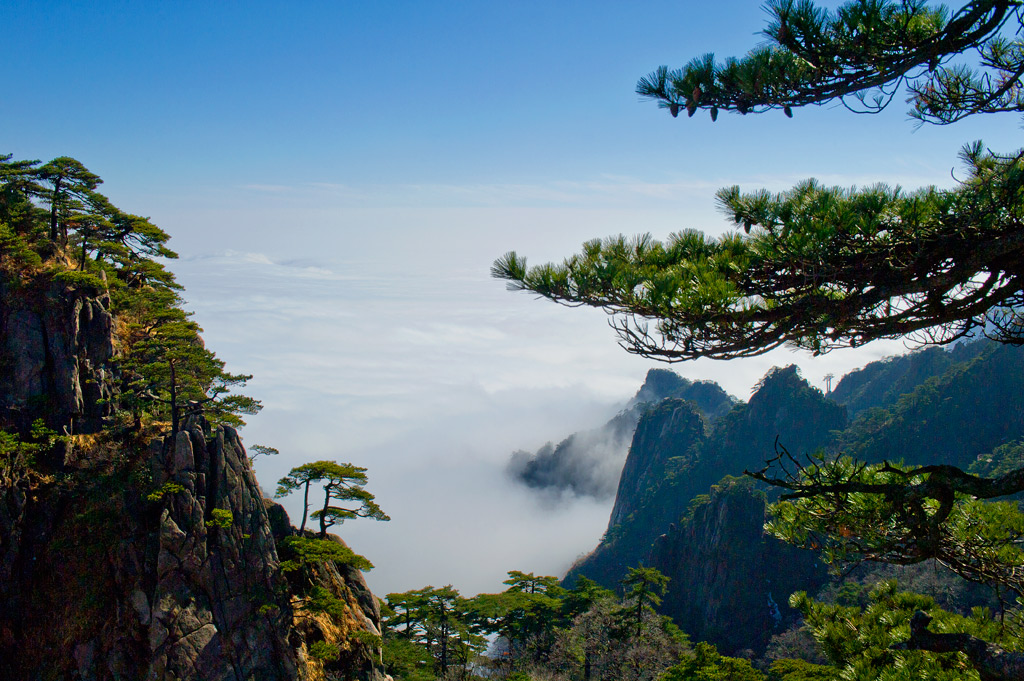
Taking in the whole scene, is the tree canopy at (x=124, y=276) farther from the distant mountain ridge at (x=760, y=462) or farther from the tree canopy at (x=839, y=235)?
the distant mountain ridge at (x=760, y=462)

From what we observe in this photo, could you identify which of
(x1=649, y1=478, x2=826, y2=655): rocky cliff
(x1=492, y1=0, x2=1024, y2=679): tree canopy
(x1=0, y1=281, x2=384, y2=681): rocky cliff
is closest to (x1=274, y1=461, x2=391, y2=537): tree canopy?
(x1=0, y1=281, x2=384, y2=681): rocky cliff

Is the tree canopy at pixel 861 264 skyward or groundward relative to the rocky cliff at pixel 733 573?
skyward

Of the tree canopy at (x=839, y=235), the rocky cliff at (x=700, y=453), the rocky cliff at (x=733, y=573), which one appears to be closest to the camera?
the tree canopy at (x=839, y=235)

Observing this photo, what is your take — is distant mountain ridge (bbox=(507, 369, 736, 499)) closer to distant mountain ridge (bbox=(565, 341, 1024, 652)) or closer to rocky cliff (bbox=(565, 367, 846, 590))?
rocky cliff (bbox=(565, 367, 846, 590))

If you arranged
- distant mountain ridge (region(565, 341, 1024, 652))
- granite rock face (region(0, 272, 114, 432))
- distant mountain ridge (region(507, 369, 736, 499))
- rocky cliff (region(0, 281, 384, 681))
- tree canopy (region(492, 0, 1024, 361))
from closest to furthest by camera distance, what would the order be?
tree canopy (region(492, 0, 1024, 361)), rocky cliff (region(0, 281, 384, 681)), granite rock face (region(0, 272, 114, 432)), distant mountain ridge (region(565, 341, 1024, 652)), distant mountain ridge (region(507, 369, 736, 499))

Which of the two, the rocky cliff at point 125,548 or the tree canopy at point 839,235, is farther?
the rocky cliff at point 125,548

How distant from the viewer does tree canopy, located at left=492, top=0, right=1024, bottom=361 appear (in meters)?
3.97

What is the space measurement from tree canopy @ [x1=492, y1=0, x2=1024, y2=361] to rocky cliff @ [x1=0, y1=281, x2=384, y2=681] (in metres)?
17.1

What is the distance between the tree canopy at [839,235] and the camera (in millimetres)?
3975

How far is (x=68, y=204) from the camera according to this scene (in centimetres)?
2172

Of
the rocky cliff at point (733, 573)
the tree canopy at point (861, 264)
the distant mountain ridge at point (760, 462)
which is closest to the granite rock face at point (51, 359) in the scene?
the tree canopy at point (861, 264)

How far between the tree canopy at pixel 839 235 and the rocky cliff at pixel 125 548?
56.0 ft

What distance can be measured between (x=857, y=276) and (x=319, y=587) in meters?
19.4

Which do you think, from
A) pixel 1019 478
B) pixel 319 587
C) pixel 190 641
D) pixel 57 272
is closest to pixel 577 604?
pixel 319 587
